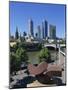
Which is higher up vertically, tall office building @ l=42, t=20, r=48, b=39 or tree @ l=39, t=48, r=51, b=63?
tall office building @ l=42, t=20, r=48, b=39

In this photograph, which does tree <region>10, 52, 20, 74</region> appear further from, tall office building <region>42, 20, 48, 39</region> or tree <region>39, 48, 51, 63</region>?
tall office building <region>42, 20, 48, 39</region>

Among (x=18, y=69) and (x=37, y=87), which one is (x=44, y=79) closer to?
(x=37, y=87)

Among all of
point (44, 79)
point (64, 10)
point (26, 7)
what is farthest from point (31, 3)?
point (44, 79)

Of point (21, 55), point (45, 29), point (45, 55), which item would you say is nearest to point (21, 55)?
point (21, 55)

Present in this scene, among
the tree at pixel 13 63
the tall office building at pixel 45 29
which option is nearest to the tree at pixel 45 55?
A: the tall office building at pixel 45 29

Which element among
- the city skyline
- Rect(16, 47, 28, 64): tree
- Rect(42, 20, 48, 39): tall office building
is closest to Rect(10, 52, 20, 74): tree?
Rect(16, 47, 28, 64): tree

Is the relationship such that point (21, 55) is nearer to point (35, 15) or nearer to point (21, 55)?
point (21, 55)

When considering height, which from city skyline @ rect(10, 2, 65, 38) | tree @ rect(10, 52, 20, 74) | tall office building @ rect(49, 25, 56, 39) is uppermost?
city skyline @ rect(10, 2, 65, 38)
